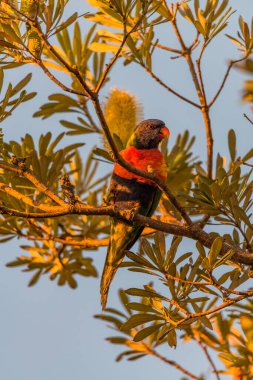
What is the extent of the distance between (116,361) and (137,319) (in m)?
1.46

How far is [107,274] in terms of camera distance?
4.13 m

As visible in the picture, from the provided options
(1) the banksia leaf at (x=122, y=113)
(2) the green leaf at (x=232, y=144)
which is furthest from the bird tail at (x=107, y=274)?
(2) the green leaf at (x=232, y=144)

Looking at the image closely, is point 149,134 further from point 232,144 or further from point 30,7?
point 30,7

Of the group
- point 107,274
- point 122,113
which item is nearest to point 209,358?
point 107,274

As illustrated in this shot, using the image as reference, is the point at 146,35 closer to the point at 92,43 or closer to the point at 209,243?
the point at 92,43

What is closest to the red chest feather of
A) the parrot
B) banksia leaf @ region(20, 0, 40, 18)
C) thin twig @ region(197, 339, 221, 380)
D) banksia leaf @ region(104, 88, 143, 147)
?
the parrot

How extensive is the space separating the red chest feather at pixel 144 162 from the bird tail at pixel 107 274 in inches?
22.7

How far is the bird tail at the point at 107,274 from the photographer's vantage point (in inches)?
160

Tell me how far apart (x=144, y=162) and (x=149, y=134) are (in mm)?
560

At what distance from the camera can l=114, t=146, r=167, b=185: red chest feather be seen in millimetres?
3934

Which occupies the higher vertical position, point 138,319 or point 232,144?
point 232,144

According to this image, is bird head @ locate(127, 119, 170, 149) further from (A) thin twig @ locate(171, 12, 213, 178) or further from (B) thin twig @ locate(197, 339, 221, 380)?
(B) thin twig @ locate(197, 339, 221, 380)

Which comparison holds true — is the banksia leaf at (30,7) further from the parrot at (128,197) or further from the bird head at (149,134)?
the bird head at (149,134)

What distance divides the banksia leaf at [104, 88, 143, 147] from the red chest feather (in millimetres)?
161
